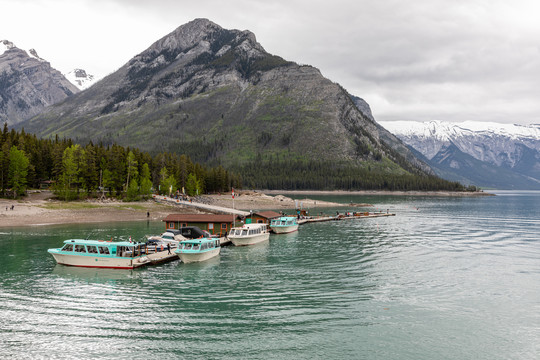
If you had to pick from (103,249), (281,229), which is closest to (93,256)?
Result: (103,249)

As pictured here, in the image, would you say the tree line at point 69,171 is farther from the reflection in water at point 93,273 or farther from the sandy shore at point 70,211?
the reflection in water at point 93,273

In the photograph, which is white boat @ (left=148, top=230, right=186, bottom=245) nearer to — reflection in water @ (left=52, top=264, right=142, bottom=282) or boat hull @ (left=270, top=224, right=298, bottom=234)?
reflection in water @ (left=52, top=264, right=142, bottom=282)

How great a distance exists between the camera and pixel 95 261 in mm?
57250

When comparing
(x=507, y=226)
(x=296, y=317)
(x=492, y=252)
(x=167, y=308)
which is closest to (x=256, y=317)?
(x=296, y=317)

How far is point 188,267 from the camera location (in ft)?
196

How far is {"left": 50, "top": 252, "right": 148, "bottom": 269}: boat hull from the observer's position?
56931 millimetres

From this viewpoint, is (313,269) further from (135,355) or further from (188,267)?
(135,355)

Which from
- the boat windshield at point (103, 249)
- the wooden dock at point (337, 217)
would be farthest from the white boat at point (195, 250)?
the wooden dock at point (337, 217)

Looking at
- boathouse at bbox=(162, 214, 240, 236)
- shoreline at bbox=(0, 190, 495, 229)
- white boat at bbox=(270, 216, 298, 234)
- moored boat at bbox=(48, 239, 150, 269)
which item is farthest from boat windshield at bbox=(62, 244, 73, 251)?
white boat at bbox=(270, 216, 298, 234)

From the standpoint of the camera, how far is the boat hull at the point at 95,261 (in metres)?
56.9

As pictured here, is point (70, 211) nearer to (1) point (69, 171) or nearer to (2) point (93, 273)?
(1) point (69, 171)

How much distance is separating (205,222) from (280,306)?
170 ft

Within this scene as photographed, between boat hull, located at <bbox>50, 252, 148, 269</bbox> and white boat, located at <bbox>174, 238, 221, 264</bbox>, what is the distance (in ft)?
23.5

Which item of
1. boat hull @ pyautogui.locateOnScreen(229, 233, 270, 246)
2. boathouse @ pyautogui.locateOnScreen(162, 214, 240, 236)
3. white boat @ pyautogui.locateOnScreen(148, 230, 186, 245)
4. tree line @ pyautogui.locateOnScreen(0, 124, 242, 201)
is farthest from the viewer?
tree line @ pyautogui.locateOnScreen(0, 124, 242, 201)
